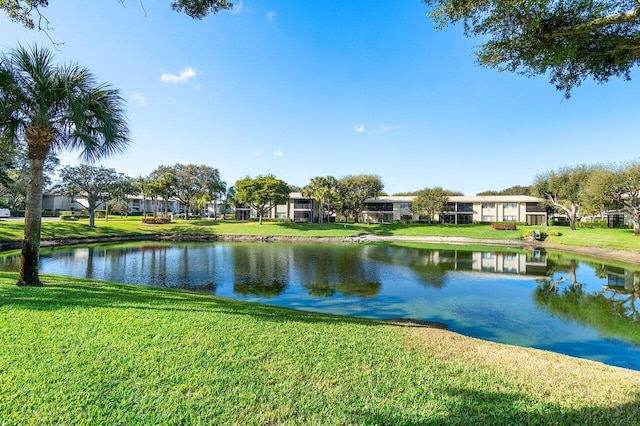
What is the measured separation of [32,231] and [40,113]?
11.2 ft

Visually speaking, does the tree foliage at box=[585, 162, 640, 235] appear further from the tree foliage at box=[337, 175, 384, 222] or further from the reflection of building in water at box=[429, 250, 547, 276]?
the tree foliage at box=[337, 175, 384, 222]

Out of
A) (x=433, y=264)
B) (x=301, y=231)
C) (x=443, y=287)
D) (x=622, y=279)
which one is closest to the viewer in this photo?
(x=443, y=287)

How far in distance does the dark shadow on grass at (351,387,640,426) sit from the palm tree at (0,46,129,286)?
10.5 metres

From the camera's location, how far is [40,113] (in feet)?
27.8

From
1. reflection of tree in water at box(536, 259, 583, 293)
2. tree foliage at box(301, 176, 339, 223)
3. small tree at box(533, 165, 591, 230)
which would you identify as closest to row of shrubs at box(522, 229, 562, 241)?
small tree at box(533, 165, 591, 230)

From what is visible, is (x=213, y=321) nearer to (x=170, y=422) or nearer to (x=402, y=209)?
(x=170, y=422)

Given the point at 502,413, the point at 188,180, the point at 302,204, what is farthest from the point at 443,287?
the point at 188,180

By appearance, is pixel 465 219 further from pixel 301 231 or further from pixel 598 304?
pixel 598 304

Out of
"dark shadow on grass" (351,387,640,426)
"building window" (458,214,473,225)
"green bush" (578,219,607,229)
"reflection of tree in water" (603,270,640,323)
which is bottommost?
"reflection of tree in water" (603,270,640,323)

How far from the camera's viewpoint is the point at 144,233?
42188mm

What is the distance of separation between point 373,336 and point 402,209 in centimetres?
6227

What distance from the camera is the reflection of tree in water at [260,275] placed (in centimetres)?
1513

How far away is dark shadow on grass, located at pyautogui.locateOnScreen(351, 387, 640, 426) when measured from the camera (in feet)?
11.1

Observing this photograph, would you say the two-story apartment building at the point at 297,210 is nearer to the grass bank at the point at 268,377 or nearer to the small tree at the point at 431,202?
Result: the small tree at the point at 431,202
